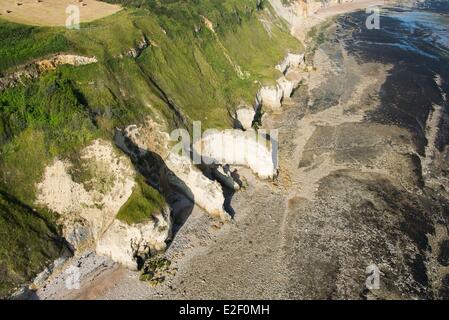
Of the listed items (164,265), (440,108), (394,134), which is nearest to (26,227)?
(164,265)

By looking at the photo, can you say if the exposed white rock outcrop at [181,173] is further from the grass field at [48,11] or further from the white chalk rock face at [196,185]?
the grass field at [48,11]

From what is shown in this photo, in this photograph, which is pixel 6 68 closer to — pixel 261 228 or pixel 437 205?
pixel 261 228

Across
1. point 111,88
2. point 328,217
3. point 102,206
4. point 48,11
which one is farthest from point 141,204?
point 48,11

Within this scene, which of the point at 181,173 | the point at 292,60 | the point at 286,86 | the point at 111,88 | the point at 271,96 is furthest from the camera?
the point at 292,60

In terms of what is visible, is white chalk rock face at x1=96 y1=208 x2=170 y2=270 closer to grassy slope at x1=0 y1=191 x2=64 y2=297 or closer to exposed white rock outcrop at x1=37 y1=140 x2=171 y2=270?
exposed white rock outcrop at x1=37 y1=140 x2=171 y2=270

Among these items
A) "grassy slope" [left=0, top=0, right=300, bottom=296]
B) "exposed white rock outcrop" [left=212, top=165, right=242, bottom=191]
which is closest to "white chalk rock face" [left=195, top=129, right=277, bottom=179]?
"exposed white rock outcrop" [left=212, top=165, right=242, bottom=191]

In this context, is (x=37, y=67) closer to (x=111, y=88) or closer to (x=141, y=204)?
(x=111, y=88)
